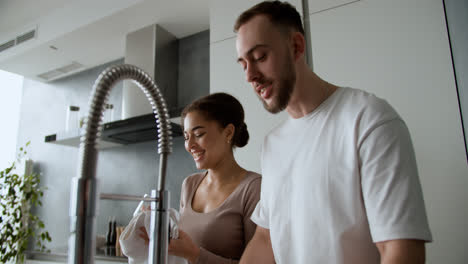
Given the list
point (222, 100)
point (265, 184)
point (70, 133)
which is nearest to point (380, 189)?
point (265, 184)

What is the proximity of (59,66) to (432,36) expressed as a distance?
3.50 metres

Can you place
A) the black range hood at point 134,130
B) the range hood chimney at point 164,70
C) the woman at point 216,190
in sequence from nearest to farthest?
the woman at point 216,190, the black range hood at point 134,130, the range hood chimney at point 164,70

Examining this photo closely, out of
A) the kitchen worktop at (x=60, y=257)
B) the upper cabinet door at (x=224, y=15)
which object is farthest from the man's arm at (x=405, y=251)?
the kitchen worktop at (x=60, y=257)

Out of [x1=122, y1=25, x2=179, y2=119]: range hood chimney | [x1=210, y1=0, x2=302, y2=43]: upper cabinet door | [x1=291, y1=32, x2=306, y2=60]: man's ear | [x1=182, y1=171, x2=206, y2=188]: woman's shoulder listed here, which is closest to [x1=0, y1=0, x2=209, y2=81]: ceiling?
[x1=122, y1=25, x2=179, y2=119]: range hood chimney

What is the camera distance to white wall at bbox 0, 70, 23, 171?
4020mm

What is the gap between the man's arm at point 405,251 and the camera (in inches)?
25.7

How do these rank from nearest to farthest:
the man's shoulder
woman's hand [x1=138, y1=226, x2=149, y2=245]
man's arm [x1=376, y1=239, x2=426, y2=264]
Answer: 1. man's arm [x1=376, y1=239, x2=426, y2=264]
2. the man's shoulder
3. woman's hand [x1=138, y1=226, x2=149, y2=245]

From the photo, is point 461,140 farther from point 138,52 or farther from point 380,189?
point 138,52

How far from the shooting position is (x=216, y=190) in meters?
1.24

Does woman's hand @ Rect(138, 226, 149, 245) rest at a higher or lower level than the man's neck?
lower

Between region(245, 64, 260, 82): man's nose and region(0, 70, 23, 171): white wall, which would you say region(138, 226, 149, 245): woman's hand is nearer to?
region(245, 64, 260, 82): man's nose

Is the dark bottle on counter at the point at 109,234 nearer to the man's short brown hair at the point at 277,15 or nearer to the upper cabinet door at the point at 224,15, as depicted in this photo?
the upper cabinet door at the point at 224,15

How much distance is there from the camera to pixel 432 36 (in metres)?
1.45

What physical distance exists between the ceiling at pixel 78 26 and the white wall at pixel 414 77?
1.16 metres
